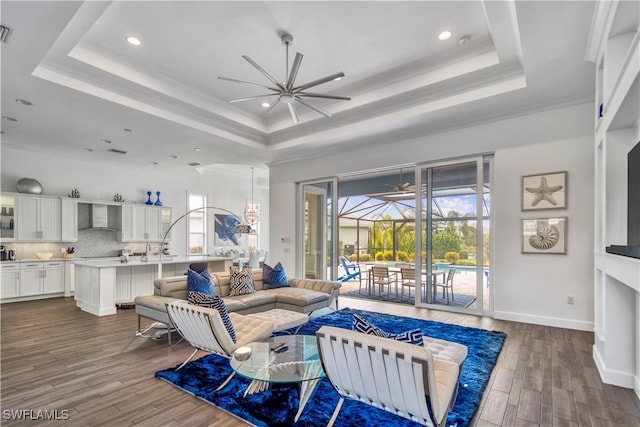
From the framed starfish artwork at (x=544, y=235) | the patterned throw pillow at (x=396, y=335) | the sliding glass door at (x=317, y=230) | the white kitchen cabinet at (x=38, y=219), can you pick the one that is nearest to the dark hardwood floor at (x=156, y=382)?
the patterned throw pillow at (x=396, y=335)

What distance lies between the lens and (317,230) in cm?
759

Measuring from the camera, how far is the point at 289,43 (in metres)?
3.91

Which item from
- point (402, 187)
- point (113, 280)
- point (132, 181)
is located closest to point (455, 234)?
point (402, 187)

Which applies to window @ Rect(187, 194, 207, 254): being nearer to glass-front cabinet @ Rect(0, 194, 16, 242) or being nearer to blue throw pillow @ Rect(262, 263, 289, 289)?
glass-front cabinet @ Rect(0, 194, 16, 242)

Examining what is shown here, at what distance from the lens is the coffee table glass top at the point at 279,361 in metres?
2.35

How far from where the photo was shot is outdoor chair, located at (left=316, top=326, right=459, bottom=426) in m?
1.74

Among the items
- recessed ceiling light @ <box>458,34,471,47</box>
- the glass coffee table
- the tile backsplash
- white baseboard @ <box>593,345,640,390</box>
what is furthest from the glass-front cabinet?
white baseboard @ <box>593,345,640,390</box>

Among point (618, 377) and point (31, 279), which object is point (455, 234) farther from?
point (31, 279)

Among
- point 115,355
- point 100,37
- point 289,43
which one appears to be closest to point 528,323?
point 289,43

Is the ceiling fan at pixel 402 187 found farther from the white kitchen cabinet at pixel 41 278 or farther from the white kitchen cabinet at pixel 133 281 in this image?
the white kitchen cabinet at pixel 41 278

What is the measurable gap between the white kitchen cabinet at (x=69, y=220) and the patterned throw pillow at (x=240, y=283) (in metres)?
4.87

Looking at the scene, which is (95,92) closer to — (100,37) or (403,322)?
(100,37)

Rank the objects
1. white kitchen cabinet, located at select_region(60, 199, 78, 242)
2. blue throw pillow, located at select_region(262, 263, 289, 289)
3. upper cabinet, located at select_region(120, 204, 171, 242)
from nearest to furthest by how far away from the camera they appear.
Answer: blue throw pillow, located at select_region(262, 263, 289, 289)
white kitchen cabinet, located at select_region(60, 199, 78, 242)
upper cabinet, located at select_region(120, 204, 171, 242)

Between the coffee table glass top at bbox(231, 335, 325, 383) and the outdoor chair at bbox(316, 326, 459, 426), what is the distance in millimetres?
327
